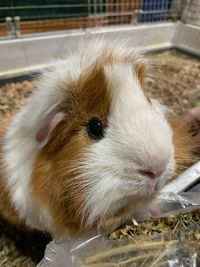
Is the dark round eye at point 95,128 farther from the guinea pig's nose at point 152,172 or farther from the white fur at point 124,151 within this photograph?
the guinea pig's nose at point 152,172

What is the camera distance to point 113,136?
958 millimetres

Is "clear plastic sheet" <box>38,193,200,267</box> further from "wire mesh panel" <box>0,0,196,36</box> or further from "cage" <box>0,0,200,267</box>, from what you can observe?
"wire mesh panel" <box>0,0,196,36</box>

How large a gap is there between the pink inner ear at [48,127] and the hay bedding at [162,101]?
396 millimetres

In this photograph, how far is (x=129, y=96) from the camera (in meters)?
0.98

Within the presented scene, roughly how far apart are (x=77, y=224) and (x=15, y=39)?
5.46 feet

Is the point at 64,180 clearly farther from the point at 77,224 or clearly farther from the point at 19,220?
the point at 19,220

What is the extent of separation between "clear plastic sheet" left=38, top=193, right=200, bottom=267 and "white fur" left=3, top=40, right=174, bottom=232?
0.43 feet

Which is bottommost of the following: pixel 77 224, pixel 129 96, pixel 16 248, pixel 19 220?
pixel 16 248

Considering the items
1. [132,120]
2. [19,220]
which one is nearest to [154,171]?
[132,120]

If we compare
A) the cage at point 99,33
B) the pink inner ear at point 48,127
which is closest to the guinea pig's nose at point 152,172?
the pink inner ear at point 48,127

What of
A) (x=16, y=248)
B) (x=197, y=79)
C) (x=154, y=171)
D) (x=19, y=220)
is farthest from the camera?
(x=197, y=79)

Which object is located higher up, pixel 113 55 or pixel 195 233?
pixel 113 55

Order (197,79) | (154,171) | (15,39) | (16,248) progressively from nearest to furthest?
(154,171) < (16,248) < (15,39) < (197,79)

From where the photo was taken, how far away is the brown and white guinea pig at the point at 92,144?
93 centimetres
